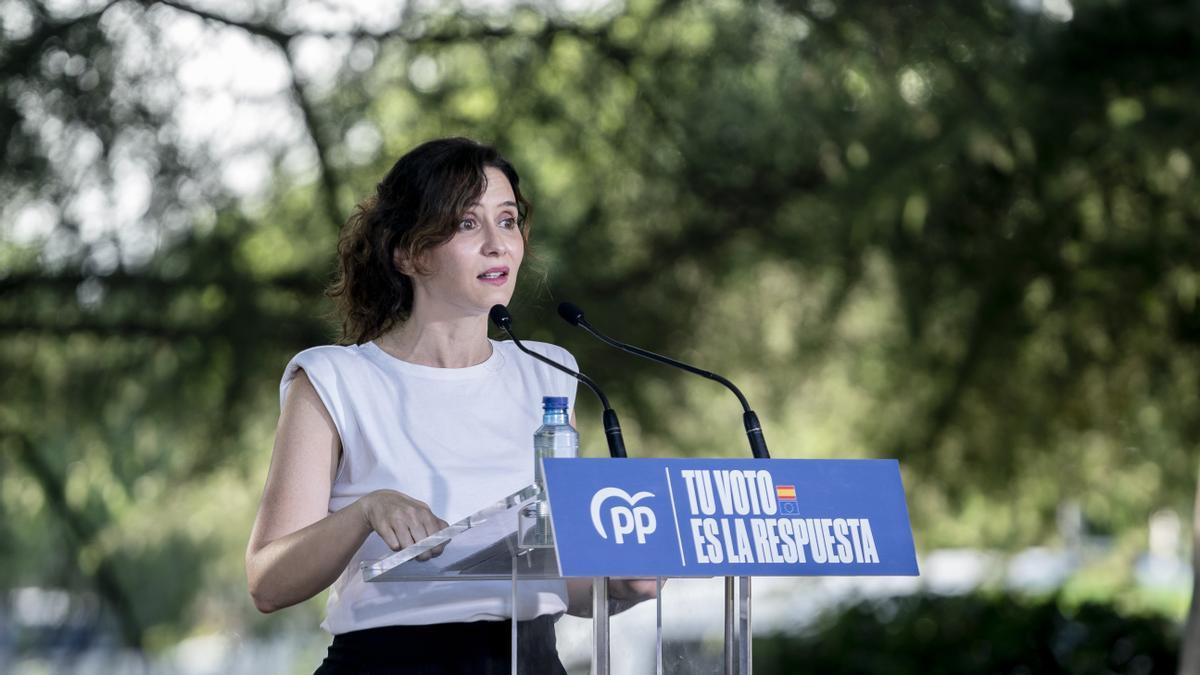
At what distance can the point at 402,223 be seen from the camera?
83.4 inches

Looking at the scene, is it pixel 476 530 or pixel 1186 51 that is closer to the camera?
pixel 476 530

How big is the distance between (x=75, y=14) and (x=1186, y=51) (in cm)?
387

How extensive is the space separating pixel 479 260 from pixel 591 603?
1.80 ft

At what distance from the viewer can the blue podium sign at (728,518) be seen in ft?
5.01

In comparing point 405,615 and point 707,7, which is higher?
point 707,7

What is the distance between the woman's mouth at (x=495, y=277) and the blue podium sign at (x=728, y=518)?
1.74 feet

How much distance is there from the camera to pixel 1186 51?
5301mm

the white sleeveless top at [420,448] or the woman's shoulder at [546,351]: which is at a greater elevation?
the woman's shoulder at [546,351]

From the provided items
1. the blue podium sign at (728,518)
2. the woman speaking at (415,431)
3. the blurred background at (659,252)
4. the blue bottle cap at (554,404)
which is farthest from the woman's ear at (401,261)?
the blurred background at (659,252)

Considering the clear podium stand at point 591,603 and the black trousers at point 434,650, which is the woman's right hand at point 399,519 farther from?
the black trousers at point 434,650

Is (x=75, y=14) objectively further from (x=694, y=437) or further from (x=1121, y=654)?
(x=1121, y=654)

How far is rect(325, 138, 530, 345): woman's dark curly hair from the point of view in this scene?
2.06 m

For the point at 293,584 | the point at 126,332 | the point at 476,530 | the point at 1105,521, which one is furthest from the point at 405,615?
the point at 1105,521

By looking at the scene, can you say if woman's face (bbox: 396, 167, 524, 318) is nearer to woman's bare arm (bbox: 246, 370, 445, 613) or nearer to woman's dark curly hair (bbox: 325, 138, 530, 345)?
woman's dark curly hair (bbox: 325, 138, 530, 345)
